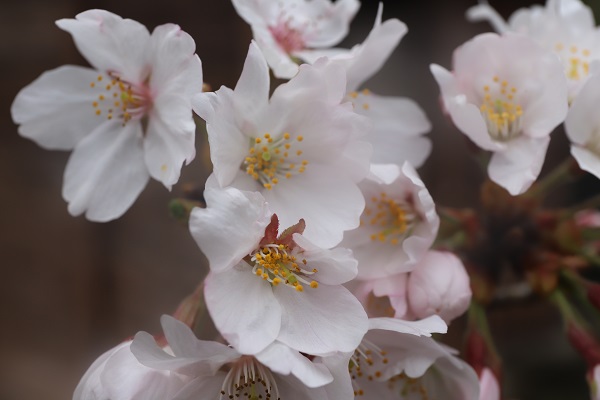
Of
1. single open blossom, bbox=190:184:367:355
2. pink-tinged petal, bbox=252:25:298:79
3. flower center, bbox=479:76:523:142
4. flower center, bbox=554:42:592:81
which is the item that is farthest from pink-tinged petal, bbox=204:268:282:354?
flower center, bbox=554:42:592:81

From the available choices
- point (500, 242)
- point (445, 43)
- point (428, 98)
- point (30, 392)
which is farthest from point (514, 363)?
point (30, 392)

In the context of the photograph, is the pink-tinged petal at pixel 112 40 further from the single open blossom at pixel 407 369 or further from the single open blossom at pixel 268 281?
the single open blossom at pixel 407 369

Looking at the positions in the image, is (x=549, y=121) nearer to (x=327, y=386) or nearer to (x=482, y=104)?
(x=482, y=104)

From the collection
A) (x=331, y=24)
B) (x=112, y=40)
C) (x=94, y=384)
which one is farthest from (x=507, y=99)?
(x=94, y=384)

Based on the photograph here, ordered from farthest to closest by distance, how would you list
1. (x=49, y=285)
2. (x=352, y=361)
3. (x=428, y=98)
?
(x=428, y=98) → (x=49, y=285) → (x=352, y=361)

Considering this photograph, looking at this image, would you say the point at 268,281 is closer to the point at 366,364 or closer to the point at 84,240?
the point at 366,364

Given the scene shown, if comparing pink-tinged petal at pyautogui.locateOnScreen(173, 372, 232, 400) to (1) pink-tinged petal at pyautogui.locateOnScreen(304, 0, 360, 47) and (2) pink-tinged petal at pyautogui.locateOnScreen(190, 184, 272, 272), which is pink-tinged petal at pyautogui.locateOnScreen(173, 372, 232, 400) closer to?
(2) pink-tinged petal at pyautogui.locateOnScreen(190, 184, 272, 272)

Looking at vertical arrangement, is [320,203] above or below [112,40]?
below
